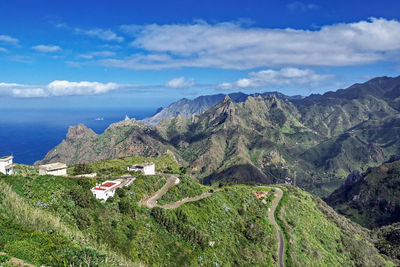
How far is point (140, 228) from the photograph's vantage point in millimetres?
46688

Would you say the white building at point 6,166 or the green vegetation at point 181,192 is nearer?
the white building at point 6,166

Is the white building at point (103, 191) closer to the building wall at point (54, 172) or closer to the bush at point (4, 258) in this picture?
the building wall at point (54, 172)

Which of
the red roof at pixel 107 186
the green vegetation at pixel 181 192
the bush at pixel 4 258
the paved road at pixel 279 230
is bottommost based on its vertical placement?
the paved road at pixel 279 230

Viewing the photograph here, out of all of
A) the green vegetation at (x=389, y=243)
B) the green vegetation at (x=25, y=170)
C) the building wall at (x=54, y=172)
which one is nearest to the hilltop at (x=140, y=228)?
the building wall at (x=54, y=172)

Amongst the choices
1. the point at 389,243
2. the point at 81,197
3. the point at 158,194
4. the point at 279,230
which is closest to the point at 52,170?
the point at 81,197

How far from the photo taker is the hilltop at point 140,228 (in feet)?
101

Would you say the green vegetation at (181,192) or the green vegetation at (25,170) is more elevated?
the green vegetation at (25,170)

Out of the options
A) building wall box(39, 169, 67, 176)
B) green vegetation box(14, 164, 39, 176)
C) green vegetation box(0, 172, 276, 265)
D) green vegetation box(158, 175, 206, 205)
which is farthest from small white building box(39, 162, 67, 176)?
green vegetation box(158, 175, 206, 205)

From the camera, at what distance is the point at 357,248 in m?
96.6

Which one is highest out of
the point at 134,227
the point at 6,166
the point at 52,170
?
the point at 6,166

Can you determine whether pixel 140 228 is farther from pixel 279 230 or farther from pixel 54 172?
pixel 279 230

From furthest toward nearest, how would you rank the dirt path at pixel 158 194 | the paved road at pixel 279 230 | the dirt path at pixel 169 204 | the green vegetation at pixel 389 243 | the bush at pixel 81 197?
the green vegetation at pixel 389 243, the paved road at pixel 279 230, the dirt path at pixel 169 204, the dirt path at pixel 158 194, the bush at pixel 81 197

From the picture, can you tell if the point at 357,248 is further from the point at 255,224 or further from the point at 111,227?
the point at 111,227

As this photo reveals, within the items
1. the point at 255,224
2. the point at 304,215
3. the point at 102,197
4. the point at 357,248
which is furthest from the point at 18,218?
the point at 357,248
